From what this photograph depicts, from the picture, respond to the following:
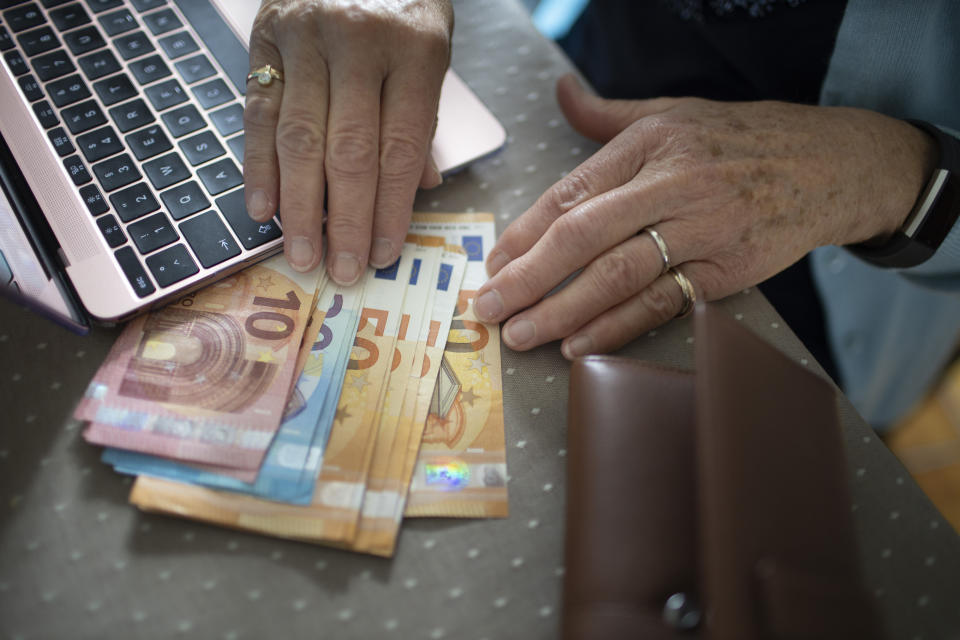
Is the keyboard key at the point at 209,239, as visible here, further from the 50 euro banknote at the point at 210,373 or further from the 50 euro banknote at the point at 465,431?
the 50 euro banknote at the point at 465,431

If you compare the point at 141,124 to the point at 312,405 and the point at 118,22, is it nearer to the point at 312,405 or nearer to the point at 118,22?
the point at 118,22

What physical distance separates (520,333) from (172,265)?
0.32 m

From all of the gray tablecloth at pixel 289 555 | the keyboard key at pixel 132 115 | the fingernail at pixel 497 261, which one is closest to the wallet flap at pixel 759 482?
the gray tablecloth at pixel 289 555

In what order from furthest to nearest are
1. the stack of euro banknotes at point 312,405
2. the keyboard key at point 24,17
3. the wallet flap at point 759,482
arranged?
the keyboard key at point 24,17, the stack of euro banknotes at point 312,405, the wallet flap at point 759,482

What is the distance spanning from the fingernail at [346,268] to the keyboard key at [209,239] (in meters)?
0.09

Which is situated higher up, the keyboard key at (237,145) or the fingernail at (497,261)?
the keyboard key at (237,145)

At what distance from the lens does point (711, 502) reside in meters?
0.33

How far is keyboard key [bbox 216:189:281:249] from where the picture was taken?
0.55 m

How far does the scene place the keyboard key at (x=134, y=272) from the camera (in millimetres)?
506

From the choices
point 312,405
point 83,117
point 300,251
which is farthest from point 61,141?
point 312,405

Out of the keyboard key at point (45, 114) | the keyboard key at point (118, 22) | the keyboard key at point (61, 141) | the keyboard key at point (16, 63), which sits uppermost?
the keyboard key at point (118, 22)

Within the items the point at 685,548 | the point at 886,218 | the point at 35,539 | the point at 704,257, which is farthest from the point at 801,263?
the point at 35,539

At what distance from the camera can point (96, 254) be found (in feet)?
1.69

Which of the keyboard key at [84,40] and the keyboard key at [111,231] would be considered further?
the keyboard key at [84,40]
